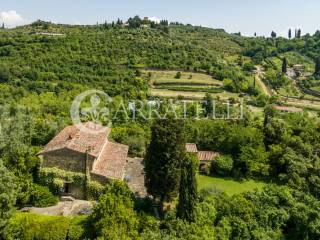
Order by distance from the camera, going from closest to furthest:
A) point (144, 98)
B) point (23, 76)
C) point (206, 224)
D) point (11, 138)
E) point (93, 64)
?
1. point (206, 224)
2. point (11, 138)
3. point (144, 98)
4. point (23, 76)
5. point (93, 64)

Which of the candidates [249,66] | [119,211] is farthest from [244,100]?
[119,211]

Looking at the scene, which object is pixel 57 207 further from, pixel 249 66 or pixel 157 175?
pixel 249 66

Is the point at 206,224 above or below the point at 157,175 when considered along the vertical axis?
below

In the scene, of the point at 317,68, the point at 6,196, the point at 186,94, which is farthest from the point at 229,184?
the point at 317,68

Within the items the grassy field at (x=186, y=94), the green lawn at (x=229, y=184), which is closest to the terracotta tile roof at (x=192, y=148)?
the green lawn at (x=229, y=184)

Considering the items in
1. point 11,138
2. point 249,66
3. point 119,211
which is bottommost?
point 119,211

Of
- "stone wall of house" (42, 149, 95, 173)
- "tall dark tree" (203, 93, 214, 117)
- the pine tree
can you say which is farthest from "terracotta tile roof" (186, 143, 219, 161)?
"tall dark tree" (203, 93, 214, 117)

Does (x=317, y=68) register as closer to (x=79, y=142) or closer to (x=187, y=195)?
(x=79, y=142)
